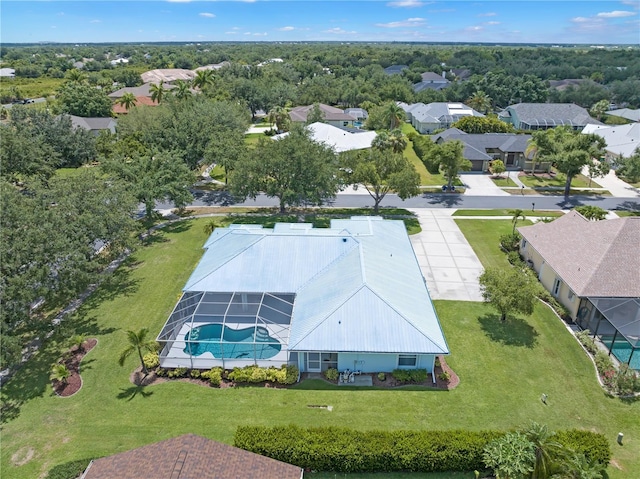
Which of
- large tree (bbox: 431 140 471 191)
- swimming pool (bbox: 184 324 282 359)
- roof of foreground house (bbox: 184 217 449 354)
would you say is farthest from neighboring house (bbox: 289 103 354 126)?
swimming pool (bbox: 184 324 282 359)

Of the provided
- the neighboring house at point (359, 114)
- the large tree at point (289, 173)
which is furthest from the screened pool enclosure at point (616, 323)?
the neighboring house at point (359, 114)

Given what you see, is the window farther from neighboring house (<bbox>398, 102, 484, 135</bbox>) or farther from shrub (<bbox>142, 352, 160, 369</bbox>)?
neighboring house (<bbox>398, 102, 484, 135</bbox>)

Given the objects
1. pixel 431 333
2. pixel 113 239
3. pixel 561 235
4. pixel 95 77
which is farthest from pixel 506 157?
pixel 95 77

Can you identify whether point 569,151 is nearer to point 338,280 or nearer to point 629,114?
point 338,280

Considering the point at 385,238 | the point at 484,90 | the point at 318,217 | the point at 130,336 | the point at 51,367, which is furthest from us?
the point at 484,90

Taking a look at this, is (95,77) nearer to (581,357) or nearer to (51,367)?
(51,367)
